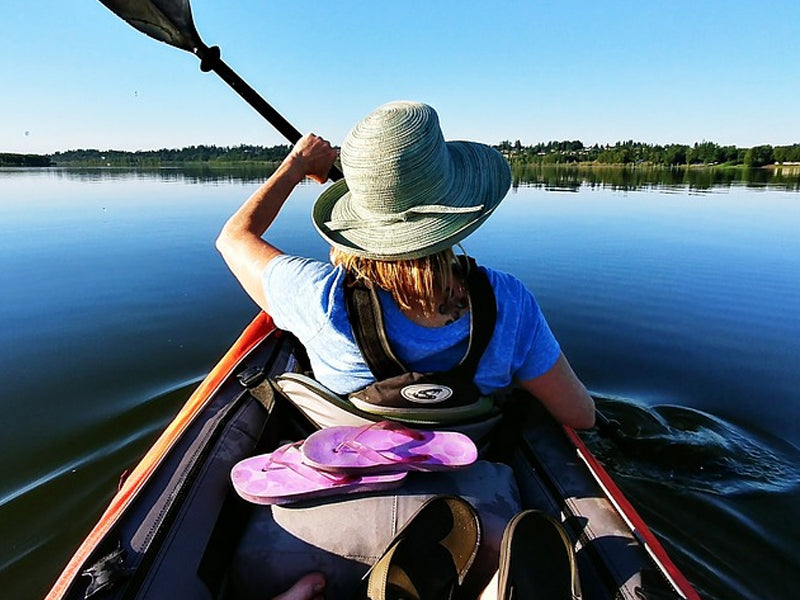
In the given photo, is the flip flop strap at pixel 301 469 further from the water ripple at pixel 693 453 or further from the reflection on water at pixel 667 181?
the reflection on water at pixel 667 181

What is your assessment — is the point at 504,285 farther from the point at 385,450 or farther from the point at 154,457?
the point at 154,457

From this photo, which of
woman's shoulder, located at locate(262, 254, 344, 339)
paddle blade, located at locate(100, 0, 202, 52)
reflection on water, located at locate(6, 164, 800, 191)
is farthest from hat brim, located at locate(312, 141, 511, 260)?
reflection on water, located at locate(6, 164, 800, 191)

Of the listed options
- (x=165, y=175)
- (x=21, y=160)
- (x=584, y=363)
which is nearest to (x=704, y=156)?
(x=165, y=175)

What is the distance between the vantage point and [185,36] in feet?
10.7

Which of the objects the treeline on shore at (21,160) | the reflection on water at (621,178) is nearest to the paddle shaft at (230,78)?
the reflection on water at (621,178)

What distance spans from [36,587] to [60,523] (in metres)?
0.46

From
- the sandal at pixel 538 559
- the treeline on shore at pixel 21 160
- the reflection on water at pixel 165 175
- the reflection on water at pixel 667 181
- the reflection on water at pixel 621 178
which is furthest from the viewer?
the treeline on shore at pixel 21 160

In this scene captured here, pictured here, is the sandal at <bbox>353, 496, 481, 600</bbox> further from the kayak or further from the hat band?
the hat band

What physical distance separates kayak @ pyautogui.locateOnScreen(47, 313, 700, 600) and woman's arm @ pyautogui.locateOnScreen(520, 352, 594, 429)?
15 centimetres

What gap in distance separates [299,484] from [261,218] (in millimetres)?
1068

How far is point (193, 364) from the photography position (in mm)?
5176

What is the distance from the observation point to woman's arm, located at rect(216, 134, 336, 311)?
184cm

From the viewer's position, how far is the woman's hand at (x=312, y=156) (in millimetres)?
2391

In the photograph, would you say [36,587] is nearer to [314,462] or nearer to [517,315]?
[314,462]
